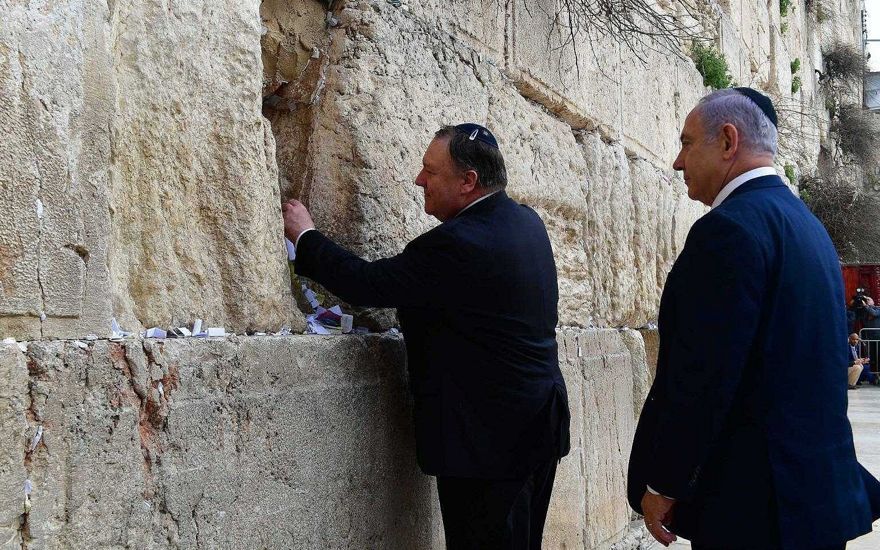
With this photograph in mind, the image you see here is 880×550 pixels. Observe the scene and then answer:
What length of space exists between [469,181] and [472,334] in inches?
17.1

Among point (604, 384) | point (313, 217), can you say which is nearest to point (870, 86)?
point (604, 384)

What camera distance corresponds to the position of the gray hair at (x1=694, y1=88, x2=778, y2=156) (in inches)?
93.7

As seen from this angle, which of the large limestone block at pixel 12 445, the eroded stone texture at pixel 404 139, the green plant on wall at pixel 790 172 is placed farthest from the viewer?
the green plant on wall at pixel 790 172

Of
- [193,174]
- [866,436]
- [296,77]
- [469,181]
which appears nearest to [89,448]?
[193,174]

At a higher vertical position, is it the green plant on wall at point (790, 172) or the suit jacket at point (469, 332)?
the green plant on wall at point (790, 172)

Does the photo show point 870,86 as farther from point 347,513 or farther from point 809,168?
point 347,513

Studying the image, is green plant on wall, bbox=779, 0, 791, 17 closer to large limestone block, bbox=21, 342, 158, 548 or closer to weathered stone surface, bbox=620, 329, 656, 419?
weathered stone surface, bbox=620, 329, 656, 419

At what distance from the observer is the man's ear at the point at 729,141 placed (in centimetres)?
237

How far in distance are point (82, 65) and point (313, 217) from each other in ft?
3.62

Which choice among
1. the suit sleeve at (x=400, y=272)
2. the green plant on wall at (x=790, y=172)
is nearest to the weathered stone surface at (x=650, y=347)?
the suit sleeve at (x=400, y=272)

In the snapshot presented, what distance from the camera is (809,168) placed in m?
14.8

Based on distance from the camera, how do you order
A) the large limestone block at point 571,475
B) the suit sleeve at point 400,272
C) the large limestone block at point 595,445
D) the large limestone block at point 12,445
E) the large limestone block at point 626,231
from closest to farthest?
the large limestone block at point 12,445
the suit sleeve at point 400,272
the large limestone block at point 571,475
the large limestone block at point 595,445
the large limestone block at point 626,231

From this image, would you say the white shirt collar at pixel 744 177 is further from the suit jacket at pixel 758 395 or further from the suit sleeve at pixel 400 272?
the suit sleeve at pixel 400 272

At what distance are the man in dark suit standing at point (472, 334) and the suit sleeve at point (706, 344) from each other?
50cm
